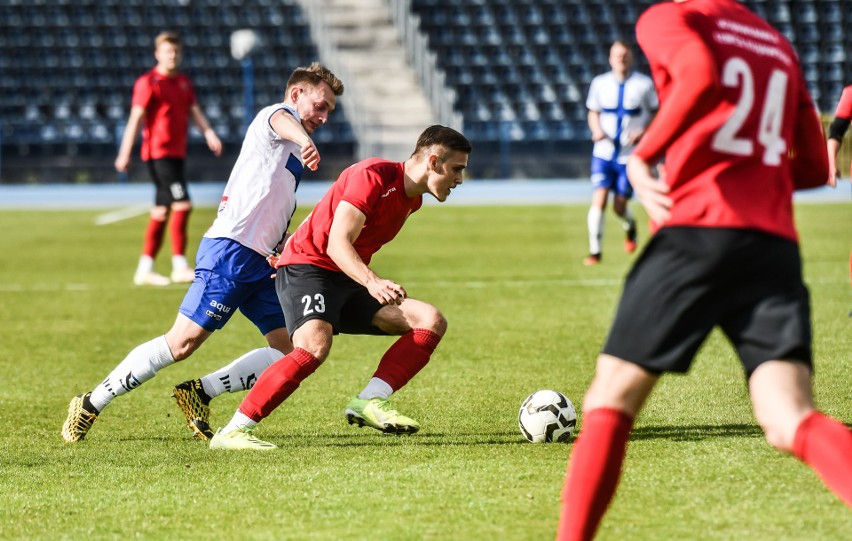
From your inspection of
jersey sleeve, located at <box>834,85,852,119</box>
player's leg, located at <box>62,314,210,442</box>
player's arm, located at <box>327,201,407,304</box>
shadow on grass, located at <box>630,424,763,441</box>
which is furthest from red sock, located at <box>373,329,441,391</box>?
jersey sleeve, located at <box>834,85,852,119</box>

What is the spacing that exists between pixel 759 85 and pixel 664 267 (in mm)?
565

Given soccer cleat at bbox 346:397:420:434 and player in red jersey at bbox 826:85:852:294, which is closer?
soccer cleat at bbox 346:397:420:434

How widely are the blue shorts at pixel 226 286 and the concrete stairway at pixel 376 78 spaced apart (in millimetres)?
21381

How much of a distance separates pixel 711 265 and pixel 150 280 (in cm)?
966

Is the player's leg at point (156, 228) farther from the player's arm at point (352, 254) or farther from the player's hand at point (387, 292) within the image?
the player's hand at point (387, 292)

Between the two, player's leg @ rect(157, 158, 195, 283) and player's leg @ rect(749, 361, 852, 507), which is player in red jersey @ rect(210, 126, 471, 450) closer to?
player's leg @ rect(749, 361, 852, 507)

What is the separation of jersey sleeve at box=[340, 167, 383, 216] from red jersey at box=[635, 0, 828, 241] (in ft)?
6.48

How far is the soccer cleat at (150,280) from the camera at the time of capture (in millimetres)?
12109

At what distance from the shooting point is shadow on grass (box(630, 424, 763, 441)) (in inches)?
210

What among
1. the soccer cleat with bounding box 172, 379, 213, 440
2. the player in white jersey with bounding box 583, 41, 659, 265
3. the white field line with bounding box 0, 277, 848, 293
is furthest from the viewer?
the player in white jersey with bounding box 583, 41, 659, 265

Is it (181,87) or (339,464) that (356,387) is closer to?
(339,464)

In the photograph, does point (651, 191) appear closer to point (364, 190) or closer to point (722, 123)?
point (722, 123)

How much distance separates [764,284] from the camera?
3.22m

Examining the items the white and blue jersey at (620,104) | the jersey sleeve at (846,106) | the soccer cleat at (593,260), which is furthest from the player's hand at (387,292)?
the white and blue jersey at (620,104)
